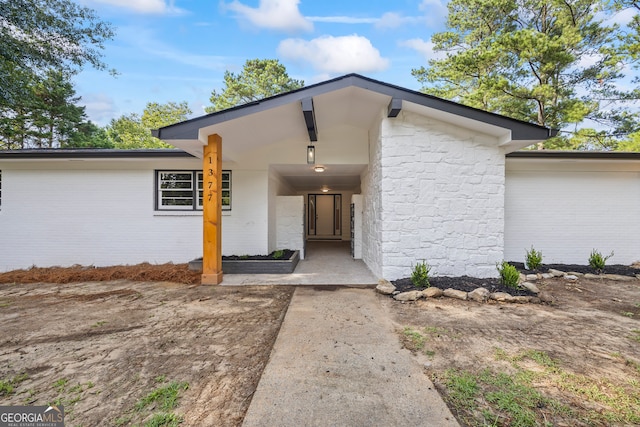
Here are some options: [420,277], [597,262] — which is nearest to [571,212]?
[597,262]

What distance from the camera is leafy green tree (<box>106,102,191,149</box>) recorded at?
20766 millimetres

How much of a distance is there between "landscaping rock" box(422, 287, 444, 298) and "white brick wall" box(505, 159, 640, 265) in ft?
10.8

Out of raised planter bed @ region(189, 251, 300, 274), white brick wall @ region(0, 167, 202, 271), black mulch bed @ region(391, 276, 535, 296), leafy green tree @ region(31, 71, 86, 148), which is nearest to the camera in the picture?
black mulch bed @ region(391, 276, 535, 296)

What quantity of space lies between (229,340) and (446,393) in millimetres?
2006

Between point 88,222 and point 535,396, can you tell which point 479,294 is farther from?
point 88,222

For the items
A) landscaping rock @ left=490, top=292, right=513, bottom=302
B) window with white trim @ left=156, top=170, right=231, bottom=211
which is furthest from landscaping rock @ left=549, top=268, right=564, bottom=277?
window with white trim @ left=156, top=170, right=231, bottom=211

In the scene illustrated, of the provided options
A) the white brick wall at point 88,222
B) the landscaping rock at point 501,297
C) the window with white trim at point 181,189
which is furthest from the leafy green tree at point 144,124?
the landscaping rock at point 501,297

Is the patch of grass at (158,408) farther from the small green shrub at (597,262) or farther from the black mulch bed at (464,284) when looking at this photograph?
the small green shrub at (597,262)

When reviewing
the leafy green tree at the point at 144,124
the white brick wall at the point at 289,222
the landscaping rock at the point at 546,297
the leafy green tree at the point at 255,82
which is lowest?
the landscaping rock at the point at 546,297

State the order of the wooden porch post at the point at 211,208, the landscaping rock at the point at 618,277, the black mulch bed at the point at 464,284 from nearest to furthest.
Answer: the black mulch bed at the point at 464,284, the wooden porch post at the point at 211,208, the landscaping rock at the point at 618,277

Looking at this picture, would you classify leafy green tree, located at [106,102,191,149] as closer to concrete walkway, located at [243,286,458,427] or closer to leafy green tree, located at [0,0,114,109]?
leafy green tree, located at [0,0,114,109]

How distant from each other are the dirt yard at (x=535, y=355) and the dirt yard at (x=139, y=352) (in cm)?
154

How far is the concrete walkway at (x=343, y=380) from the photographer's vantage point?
166 centimetres
